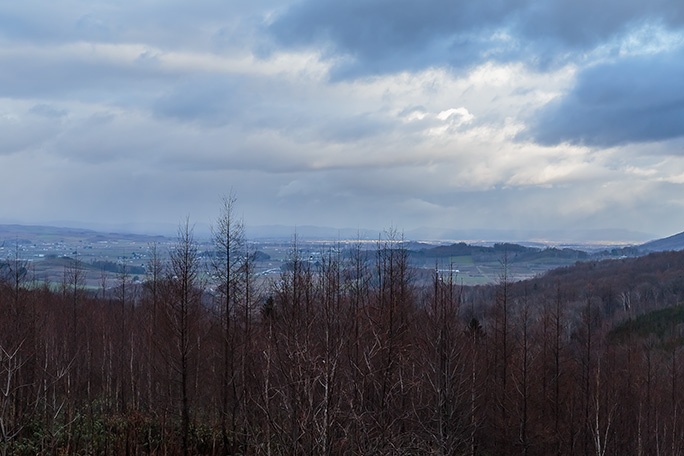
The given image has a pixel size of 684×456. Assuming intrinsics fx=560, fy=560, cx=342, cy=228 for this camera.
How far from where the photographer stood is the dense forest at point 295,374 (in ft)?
51.3

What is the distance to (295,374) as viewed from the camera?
42.6ft

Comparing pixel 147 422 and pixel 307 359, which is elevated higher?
pixel 307 359

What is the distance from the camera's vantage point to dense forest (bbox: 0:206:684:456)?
15633 millimetres

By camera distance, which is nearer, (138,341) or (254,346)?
(254,346)

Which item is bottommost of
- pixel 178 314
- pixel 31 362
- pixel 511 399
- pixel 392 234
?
pixel 511 399

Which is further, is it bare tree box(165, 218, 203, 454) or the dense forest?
bare tree box(165, 218, 203, 454)

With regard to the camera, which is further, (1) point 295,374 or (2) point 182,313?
(2) point 182,313

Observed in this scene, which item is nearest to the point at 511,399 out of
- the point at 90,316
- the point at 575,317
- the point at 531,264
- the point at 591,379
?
the point at 591,379

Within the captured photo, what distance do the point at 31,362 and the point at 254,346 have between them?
1068 cm

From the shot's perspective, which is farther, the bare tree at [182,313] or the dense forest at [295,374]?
the bare tree at [182,313]

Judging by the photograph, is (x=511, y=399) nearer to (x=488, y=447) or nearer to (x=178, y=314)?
(x=488, y=447)

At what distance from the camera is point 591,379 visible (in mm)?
40156

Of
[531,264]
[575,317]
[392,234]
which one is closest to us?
[392,234]

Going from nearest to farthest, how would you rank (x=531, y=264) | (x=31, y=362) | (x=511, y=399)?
(x=31, y=362) < (x=511, y=399) < (x=531, y=264)
